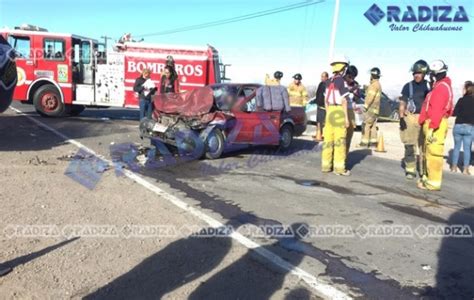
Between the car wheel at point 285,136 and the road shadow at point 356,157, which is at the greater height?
the car wheel at point 285,136

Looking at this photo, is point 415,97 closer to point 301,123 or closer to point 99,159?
point 301,123

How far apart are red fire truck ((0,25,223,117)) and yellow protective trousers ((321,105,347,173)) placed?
7.60 meters

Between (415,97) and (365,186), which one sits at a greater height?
(415,97)

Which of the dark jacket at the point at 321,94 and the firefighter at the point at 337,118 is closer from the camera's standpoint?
the firefighter at the point at 337,118

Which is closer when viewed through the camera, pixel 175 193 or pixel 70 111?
pixel 175 193

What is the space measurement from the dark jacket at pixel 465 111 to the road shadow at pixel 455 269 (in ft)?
14.5

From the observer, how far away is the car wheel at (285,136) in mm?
11062

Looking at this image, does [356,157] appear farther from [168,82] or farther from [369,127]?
[168,82]

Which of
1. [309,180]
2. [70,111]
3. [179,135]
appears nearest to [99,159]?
[179,135]

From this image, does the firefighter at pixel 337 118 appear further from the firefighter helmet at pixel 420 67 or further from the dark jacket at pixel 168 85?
the dark jacket at pixel 168 85

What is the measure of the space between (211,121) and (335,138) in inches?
93.7

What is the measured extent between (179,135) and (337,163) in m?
3.01

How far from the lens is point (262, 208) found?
20.0 feet

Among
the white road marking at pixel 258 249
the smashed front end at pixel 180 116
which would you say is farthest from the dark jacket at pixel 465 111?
the white road marking at pixel 258 249
